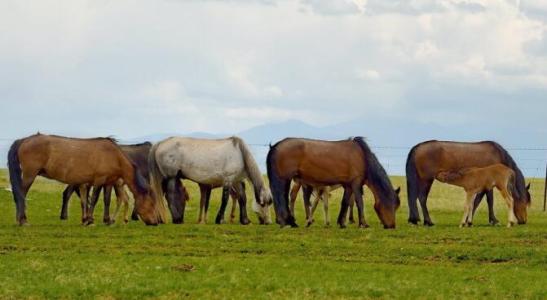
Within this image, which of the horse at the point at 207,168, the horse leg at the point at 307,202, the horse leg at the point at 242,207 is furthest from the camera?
the horse leg at the point at 242,207

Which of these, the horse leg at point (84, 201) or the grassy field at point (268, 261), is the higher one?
the horse leg at point (84, 201)

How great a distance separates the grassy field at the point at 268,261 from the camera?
15.3 m

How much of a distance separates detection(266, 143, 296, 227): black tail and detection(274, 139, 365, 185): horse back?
0.12 m

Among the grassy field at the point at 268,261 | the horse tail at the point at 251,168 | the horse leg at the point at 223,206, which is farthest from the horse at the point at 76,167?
the horse tail at the point at 251,168

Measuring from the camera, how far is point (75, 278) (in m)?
15.9

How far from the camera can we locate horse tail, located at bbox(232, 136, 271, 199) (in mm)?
28641

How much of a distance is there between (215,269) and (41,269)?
2676 mm

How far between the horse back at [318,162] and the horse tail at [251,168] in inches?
80.3

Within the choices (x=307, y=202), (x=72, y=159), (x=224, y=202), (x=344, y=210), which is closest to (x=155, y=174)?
(x=224, y=202)

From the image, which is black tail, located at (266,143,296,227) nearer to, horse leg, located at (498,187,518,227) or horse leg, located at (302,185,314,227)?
horse leg, located at (302,185,314,227)

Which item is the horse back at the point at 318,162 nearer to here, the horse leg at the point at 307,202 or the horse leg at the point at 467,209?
the horse leg at the point at 307,202

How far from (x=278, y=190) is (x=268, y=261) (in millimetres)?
7930

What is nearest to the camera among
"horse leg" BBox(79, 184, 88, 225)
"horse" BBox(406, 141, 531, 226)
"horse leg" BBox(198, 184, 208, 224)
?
"horse leg" BBox(79, 184, 88, 225)

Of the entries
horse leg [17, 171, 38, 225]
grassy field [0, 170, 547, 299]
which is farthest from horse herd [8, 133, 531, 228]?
grassy field [0, 170, 547, 299]
